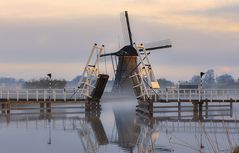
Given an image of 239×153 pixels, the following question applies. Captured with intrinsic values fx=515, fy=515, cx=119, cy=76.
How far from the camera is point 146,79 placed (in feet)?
166

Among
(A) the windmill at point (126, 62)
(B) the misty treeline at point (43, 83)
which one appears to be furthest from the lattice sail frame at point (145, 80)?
(B) the misty treeline at point (43, 83)

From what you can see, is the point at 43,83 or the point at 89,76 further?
the point at 43,83

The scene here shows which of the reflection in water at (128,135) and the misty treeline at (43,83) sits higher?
the misty treeline at (43,83)

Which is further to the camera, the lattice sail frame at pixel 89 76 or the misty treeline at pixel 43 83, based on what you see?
the misty treeline at pixel 43 83

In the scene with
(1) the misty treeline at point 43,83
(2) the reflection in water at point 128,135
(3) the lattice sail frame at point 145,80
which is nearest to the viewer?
(2) the reflection in water at point 128,135

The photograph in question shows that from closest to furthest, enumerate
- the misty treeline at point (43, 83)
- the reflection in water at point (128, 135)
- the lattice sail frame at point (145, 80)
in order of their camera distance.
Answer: the reflection in water at point (128, 135) → the lattice sail frame at point (145, 80) → the misty treeline at point (43, 83)

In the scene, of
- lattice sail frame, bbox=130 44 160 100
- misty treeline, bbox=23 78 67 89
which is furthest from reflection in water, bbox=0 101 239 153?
misty treeline, bbox=23 78 67 89

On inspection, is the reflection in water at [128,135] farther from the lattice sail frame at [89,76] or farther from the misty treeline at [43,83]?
the misty treeline at [43,83]

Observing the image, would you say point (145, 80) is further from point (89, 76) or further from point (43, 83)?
point (43, 83)

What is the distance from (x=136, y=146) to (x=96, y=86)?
2631cm

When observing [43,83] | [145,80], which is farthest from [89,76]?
[43,83]

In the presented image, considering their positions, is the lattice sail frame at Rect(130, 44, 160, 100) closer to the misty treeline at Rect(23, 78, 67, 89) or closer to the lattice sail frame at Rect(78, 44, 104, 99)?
the lattice sail frame at Rect(78, 44, 104, 99)

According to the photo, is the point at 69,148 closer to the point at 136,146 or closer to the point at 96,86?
the point at 136,146

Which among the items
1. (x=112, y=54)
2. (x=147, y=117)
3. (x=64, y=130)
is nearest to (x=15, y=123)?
(x=64, y=130)
